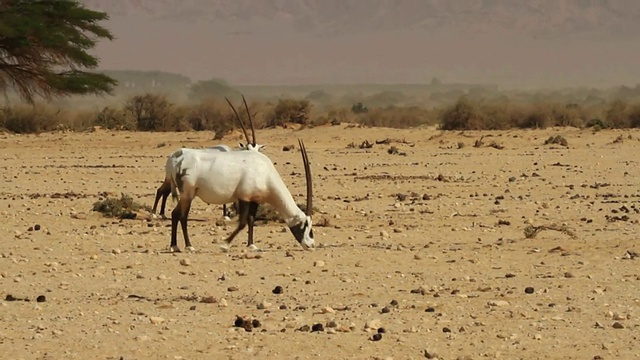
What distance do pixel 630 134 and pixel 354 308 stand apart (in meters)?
31.1

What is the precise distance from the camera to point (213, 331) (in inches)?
432

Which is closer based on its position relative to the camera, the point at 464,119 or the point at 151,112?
the point at 464,119

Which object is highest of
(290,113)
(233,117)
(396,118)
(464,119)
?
(464,119)

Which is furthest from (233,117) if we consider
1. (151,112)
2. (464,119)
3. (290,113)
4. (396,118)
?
(396,118)

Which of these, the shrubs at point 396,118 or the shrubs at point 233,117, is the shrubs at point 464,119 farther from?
the shrubs at point 396,118

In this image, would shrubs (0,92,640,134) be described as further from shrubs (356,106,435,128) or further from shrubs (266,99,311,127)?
shrubs (356,106,435,128)

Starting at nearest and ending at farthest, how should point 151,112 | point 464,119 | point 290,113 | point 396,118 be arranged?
1. point 464,119
2. point 290,113
3. point 151,112
4. point 396,118

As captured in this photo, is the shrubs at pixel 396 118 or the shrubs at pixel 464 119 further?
the shrubs at pixel 396 118

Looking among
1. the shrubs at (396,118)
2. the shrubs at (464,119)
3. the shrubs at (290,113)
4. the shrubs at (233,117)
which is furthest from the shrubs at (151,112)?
the shrubs at (464,119)

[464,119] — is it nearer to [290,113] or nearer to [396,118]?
[290,113]

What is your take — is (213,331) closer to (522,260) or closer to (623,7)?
(522,260)

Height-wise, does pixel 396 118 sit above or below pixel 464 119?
below

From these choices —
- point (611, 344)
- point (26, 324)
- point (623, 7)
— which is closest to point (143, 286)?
point (26, 324)

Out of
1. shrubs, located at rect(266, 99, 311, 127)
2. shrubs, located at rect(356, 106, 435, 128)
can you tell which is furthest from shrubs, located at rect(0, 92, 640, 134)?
shrubs, located at rect(356, 106, 435, 128)
